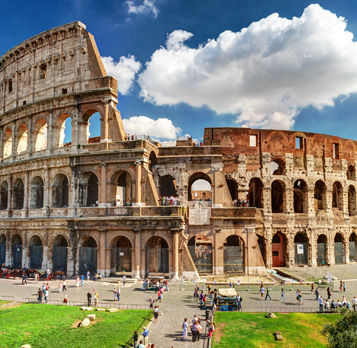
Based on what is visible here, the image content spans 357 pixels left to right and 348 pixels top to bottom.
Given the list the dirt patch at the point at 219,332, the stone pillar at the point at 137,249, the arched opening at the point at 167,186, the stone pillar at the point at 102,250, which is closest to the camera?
the dirt patch at the point at 219,332

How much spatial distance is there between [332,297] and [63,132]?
28755mm

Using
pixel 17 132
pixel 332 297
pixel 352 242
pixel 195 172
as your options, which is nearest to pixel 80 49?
pixel 17 132

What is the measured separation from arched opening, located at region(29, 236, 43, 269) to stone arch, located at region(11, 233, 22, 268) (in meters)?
2.20

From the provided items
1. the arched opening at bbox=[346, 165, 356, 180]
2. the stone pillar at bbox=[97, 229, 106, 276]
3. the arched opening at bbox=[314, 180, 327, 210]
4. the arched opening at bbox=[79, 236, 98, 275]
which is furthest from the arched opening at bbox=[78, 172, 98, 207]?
the arched opening at bbox=[346, 165, 356, 180]

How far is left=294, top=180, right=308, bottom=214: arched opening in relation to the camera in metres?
38.2

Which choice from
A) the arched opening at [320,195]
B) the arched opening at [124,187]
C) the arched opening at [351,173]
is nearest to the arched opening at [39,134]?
the arched opening at [124,187]

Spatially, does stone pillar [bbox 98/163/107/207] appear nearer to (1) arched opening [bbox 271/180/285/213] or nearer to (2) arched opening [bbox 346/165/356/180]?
(1) arched opening [bbox 271/180/285/213]

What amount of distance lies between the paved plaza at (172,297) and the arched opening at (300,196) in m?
9.65

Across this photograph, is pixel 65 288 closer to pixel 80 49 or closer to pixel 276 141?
pixel 80 49

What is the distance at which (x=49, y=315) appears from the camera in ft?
66.4

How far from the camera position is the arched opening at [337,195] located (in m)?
40.7

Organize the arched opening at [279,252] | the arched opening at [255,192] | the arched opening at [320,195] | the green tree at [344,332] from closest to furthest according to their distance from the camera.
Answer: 1. the green tree at [344,332]
2. the arched opening at [279,252]
3. the arched opening at [255,192]
4. the arched opening at [320,195]

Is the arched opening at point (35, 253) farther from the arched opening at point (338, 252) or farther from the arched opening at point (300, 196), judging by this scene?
the arched opening at point (338, 252)

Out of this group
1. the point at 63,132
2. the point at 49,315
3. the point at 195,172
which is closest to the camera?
the point at 49,315
